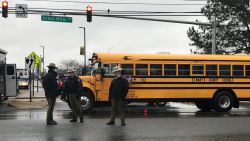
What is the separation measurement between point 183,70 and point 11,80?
9.86 meters

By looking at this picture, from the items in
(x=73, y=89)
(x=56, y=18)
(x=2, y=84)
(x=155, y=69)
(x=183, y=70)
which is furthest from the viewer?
(x=56, y=18)

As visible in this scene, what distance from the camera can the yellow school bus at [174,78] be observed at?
63.2ft

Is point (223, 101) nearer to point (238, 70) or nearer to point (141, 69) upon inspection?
point (238, 70)

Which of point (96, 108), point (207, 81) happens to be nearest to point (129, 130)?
point (207, 81)

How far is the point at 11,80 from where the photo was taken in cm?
2512

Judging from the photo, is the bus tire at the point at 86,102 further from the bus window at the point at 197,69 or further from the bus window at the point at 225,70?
the bus window at the point at 225,70

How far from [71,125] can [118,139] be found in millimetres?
3190

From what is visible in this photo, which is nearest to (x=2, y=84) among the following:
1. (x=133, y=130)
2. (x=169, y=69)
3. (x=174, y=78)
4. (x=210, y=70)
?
(x=169, y=69)

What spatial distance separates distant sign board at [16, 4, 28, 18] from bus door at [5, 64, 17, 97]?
4278 millimetres

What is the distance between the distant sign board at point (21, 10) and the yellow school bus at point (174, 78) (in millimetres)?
9264

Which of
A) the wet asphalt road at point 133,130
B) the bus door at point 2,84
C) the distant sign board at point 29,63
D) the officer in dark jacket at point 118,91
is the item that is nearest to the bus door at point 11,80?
the bus door at point 2,84

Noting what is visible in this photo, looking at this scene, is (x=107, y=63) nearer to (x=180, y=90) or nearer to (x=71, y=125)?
(x=180, y=90)

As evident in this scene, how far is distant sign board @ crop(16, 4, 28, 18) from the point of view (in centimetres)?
2792

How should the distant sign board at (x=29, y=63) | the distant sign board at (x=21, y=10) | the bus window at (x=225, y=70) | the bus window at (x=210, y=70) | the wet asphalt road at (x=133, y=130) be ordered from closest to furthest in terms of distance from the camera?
the wet asphalt road at (x=133, y=130) < the bus window at (x=210, y=70) < the bus window at (x=225, y=70) < the distant sign board at (x=29, y=63) < the distant sign board at (x=21, y=10)
